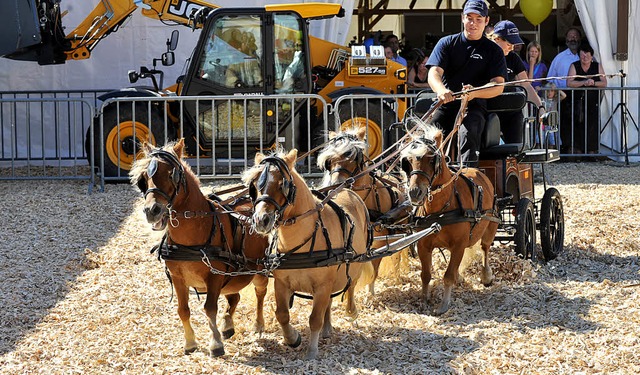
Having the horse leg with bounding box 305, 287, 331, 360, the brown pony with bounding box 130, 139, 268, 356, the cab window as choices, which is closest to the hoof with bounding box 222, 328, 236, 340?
the brown pony with bounding box 130, 139, 268, 356

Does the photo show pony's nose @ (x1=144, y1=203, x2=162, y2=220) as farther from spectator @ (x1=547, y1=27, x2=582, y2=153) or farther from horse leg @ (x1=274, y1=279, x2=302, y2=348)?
spectator @ (x1=547, y1=27, x2=582, y2=153)

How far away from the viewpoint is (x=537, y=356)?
5664 mm

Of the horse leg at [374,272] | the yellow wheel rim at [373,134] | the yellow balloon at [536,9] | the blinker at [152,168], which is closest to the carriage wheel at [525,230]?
the horse leg at [374,272]

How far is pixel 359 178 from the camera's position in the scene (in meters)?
6.84

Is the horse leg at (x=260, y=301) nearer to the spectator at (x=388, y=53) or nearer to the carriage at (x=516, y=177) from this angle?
the carriage at (x=516, y=177)

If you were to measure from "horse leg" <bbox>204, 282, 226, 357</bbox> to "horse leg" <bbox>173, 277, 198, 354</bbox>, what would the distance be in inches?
4.9

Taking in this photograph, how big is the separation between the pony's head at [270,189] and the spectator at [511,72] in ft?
11.6

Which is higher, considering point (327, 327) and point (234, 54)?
point (234, 54)

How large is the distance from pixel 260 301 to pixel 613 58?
1010 cm

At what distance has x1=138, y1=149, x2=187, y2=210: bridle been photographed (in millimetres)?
5273

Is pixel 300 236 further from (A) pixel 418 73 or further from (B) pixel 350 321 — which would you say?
(A) pixel 418 73

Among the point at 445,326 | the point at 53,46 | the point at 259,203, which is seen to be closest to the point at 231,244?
the point at 259,203

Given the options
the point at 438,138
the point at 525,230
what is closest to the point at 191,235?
the point at 438,138

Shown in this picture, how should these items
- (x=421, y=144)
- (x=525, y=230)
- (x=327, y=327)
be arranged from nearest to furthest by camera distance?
(x=327, y=327), (x=421, y=144), (x=525, y=230)
